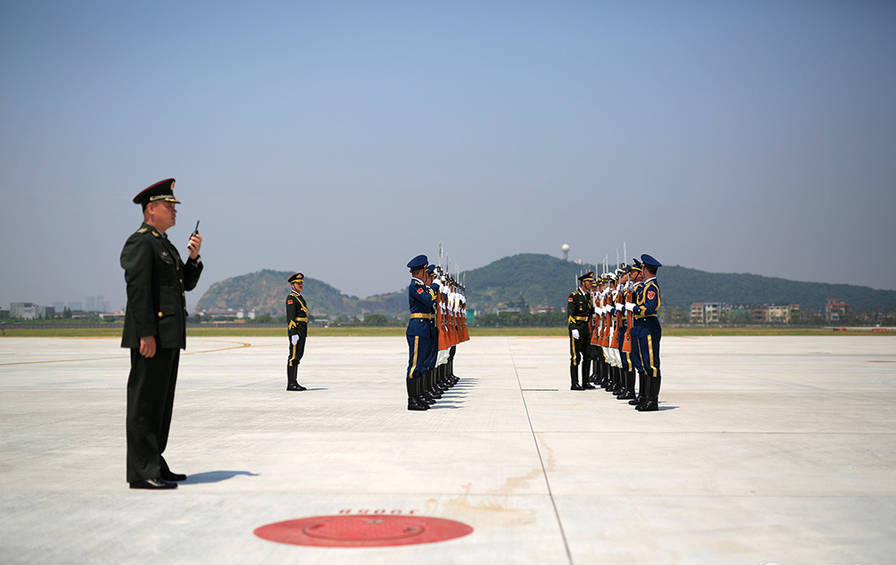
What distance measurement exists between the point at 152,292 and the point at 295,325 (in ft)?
30.2

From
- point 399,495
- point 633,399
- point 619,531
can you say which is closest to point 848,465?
point 619,531

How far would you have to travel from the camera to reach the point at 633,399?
1331 cm

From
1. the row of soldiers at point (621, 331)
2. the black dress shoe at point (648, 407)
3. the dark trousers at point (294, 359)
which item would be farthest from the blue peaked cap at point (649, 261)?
the dark trousers at point (294, 359)

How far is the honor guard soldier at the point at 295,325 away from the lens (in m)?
15.3

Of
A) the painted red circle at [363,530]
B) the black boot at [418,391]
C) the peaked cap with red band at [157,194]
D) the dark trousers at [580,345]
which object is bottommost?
the painted red circle at [363,530]

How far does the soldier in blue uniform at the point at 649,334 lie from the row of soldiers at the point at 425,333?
10.5 ft

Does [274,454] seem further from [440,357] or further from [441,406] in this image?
[440,357]

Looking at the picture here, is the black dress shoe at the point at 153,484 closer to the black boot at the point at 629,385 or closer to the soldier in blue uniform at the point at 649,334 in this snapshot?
the soldier in blue uniform at the point at 649,334

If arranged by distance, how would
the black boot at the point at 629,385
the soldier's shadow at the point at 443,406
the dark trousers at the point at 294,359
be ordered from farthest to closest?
the dark trousers at the point at 294,359, the black boot at the point at 629,385, the soldier's shadow at the point at 443,406

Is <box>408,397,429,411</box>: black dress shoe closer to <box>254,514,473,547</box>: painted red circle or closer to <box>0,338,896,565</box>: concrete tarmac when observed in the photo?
<box>0,338,896,565</box>: concrete tarmac

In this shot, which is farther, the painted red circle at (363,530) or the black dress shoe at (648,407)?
the black dress shoe at (648,407)

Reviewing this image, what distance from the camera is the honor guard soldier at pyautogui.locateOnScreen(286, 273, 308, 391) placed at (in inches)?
601

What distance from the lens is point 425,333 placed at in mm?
12211

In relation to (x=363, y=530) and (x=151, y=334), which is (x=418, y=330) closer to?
(x=151, y=334)
